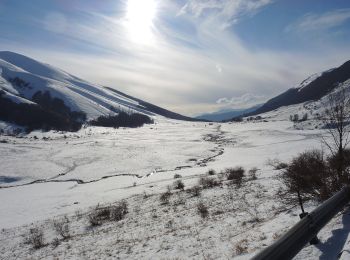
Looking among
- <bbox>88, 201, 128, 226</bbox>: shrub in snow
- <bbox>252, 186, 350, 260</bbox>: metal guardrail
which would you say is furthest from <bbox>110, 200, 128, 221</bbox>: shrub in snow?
<bbox>252, 186, 350, 260</bbox>: metal guardrail

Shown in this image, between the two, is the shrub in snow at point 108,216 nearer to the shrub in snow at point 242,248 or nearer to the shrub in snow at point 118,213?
the shrub in snow at point 118,213

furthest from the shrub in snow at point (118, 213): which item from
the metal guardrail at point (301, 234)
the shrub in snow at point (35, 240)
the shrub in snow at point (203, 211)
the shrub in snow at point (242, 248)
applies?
the metal guardrail at point (301, 234)

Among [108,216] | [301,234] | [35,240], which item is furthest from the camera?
[108,216]

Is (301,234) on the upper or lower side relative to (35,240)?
upper

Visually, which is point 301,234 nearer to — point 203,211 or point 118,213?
point 203,211

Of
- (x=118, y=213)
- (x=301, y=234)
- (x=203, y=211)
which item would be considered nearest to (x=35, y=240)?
(x=118, y=213)

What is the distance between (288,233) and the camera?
5.77m

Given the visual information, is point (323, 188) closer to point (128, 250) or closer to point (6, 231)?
point (128, 250)

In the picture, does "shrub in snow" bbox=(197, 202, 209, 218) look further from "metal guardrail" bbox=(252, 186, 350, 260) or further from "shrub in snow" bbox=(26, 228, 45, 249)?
"metal guardrail" bbox=(252, 186, 350, 260)

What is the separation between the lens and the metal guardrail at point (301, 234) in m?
5.23

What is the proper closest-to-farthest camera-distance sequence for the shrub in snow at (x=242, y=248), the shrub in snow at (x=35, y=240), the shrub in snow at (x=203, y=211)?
the shrub in snow at (x=242, y=248)
the shrub in snow at (x=203, y=211)
the shrub in snow at (x=35, y=240)

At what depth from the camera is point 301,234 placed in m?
6.06

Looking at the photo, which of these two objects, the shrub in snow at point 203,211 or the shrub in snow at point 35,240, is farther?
the shrub in snow at point 35,240

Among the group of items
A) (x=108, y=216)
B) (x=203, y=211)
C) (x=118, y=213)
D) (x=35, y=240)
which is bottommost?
(x=35, y=240)
